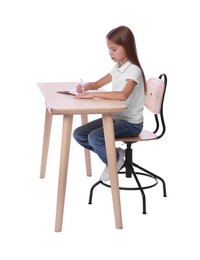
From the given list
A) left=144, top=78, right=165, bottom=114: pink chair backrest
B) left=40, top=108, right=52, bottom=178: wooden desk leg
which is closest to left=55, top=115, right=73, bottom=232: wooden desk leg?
left=144, top=78, right=165, bottom=114: pink chair backrest

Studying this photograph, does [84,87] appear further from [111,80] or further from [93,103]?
[93,103]

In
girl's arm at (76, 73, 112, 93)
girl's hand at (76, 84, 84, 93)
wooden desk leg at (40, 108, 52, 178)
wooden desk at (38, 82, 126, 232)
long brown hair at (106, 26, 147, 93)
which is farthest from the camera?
wooden desk leg at (40, 108, 52, 178)

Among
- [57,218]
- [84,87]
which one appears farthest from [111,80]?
[57,218]

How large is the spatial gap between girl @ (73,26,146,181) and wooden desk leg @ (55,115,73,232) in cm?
31

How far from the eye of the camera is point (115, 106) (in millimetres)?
4715

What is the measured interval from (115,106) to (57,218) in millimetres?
871

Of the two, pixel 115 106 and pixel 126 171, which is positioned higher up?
pixel 115 106

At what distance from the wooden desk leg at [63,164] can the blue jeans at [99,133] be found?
0.31 meters

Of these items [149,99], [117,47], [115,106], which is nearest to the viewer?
[115,106]

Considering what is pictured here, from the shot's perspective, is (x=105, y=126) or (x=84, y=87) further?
(x=84, y=87)

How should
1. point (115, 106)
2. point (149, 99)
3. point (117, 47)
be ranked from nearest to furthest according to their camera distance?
point (115, 106) < point (117, 47) < point (149, 99)

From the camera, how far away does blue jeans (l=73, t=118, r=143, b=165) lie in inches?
196

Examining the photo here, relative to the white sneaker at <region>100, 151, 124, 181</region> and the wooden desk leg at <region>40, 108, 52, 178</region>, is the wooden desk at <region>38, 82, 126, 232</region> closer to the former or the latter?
the white sneaker at <region>100, 151, 124, 181</region>

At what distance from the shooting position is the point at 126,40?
5031mm
